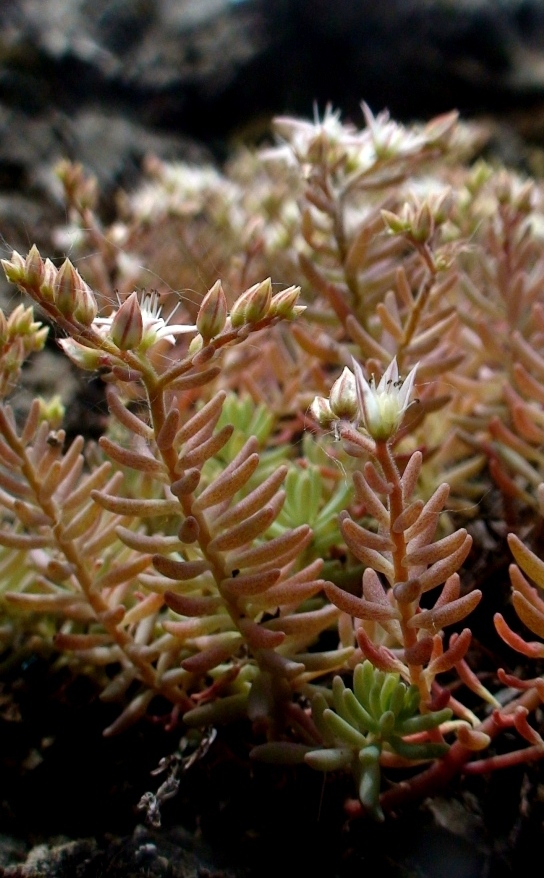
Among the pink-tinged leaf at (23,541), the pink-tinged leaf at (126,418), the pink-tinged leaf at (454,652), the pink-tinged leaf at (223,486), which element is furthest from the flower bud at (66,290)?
the pink-tinged leaf at (454,652)

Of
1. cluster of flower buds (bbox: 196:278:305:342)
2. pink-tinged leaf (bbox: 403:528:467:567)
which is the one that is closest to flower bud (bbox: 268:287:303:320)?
cluster of flower buds (bbox: 196:278:305:342)

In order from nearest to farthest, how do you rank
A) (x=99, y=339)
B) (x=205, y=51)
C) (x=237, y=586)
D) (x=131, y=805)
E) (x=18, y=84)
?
(x=99, y=339), (x=237, y=586), (x=131, y=805), (x=18, y=84), (x=205, y=51)

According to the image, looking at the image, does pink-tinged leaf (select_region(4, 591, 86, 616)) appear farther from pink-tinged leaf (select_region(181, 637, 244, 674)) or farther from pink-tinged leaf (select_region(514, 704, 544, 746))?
pink-tinged leaf (select_region(514, 704, 544, 746))

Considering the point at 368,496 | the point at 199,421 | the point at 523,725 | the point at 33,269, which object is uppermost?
the point at 33,269

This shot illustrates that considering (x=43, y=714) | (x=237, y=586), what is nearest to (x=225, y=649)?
(x=237, y=586)

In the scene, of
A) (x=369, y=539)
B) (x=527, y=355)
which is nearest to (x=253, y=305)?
(x=369, y=539)

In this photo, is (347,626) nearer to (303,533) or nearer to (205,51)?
(303,533)

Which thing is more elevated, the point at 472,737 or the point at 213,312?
the point at 213,312

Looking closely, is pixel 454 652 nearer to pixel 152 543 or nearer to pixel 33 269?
pixel 152 543
